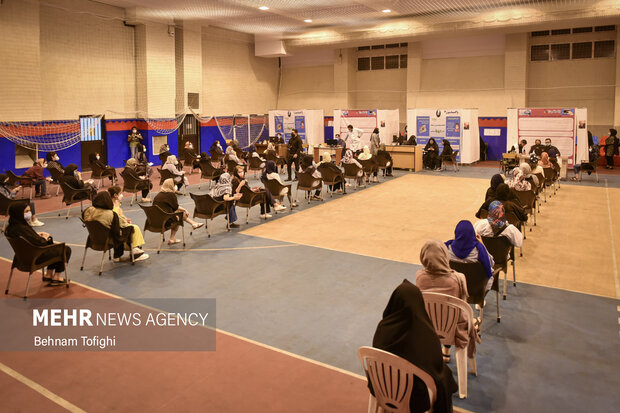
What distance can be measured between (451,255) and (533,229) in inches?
218

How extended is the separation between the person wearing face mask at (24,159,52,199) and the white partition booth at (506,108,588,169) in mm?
15074

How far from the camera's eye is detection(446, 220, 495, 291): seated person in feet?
16.1

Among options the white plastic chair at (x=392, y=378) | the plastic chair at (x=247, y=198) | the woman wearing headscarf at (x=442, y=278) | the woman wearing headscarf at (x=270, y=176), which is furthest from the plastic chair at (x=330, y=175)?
the white plastic chair at (x=392, y=378)

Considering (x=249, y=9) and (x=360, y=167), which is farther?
(x=249, y=9)

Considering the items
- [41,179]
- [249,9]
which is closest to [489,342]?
[41,179]

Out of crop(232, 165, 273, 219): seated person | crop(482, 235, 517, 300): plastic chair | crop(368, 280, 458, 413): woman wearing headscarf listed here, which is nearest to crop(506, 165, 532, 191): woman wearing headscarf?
crop(482, 235, 517, 300): plastic chair

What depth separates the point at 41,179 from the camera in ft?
43.3

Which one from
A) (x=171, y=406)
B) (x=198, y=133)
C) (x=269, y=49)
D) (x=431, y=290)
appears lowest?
(x=171, y=406)

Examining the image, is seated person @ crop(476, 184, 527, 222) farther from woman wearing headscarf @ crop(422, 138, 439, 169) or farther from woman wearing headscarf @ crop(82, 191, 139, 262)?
woman wearing headscarf @ crop(422, 138, 439, 169)

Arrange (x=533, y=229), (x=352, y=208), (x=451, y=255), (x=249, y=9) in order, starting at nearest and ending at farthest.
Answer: (x=451, y=255)
(x=533, y=229)
(x=352, y=208)
(x=249, y=9)

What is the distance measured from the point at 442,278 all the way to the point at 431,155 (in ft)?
50.6

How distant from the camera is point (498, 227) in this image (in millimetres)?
6305

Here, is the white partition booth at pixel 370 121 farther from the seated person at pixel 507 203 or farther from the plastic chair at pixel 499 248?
the plastic chair at pixel 499 248

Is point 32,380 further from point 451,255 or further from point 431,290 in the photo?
point 451,255
